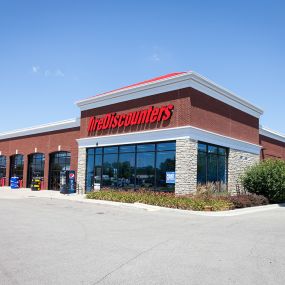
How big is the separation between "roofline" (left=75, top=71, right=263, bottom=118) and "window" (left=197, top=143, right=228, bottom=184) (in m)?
3.60

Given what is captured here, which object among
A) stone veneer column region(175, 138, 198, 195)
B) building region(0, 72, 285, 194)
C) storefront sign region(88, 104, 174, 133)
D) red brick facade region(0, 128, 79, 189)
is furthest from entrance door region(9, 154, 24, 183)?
stone veneer column region(175, 138, 198, 195)

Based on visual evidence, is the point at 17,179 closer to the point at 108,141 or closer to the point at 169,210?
the point at 108,141

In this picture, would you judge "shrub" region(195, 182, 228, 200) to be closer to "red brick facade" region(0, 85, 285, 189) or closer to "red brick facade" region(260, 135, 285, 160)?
"red brick facade" region(0, 85, 285, 189)

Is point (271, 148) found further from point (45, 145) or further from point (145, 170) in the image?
point (45, 145)

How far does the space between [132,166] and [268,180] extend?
917 centimetres

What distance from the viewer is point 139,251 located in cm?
920

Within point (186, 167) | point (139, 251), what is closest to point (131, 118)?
point (186, 167)

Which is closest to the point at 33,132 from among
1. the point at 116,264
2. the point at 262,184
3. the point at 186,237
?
the point at 262,184

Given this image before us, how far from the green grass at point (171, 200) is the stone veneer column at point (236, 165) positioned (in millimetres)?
6740

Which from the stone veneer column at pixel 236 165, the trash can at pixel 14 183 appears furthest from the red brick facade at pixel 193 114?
the trash can at pixel 14 183

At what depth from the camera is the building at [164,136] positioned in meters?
24.0

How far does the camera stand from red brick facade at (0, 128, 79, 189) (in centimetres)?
3477

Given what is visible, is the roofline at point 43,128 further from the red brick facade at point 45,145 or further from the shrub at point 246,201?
the shrub at point 246,201

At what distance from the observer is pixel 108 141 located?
28.8m
